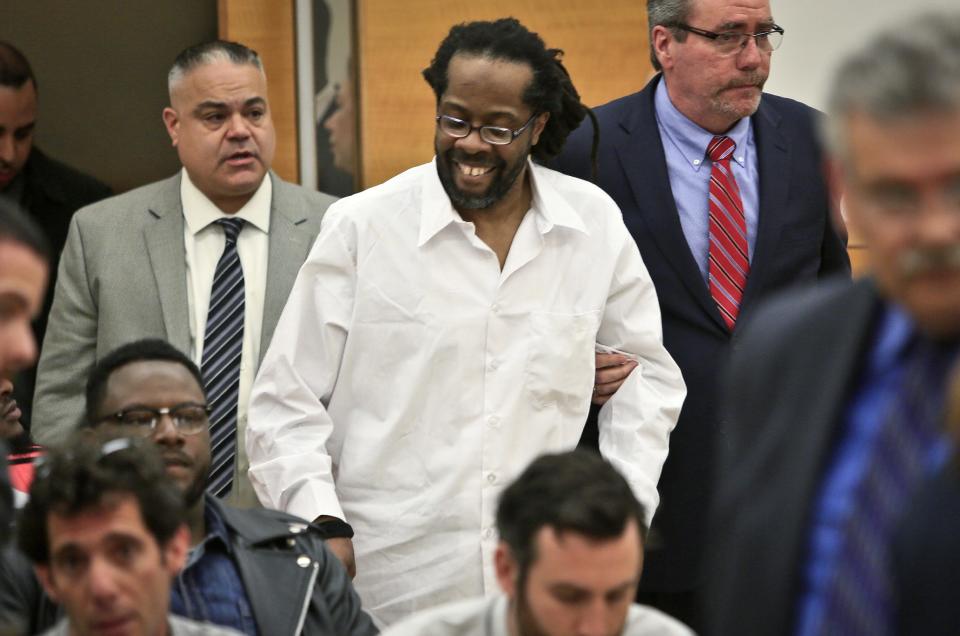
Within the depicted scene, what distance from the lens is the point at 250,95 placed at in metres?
3.62

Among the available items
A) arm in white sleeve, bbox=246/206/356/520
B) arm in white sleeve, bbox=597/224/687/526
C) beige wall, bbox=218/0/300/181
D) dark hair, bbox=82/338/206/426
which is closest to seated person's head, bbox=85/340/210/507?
dark hair, bbox=82/338/206/426

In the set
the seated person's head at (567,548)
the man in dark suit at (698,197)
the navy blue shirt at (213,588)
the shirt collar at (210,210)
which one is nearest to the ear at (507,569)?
the seated person's head at (567,548)

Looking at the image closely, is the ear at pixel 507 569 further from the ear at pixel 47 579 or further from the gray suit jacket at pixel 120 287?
the gray suit jacket at pixel 120 287

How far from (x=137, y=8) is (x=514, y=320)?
242 centimetres

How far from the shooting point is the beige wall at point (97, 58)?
16.1ft

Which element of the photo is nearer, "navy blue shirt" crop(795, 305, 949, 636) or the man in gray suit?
"navy blue shirt" crop(795, 305, 949, 636)

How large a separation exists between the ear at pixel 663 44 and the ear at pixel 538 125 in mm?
524

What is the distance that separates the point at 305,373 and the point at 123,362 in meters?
0.33

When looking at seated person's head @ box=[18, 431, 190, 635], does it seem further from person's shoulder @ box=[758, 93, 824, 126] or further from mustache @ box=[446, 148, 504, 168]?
person's shoulder @ box=[758, 93, 824, 126]

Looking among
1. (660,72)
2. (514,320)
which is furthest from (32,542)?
(660,72)

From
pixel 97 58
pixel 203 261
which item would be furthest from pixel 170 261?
pixel 97 58

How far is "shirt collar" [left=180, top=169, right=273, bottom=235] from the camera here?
3.48 m

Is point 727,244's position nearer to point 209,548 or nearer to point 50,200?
point 209,548

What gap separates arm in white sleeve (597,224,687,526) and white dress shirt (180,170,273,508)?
73cm
